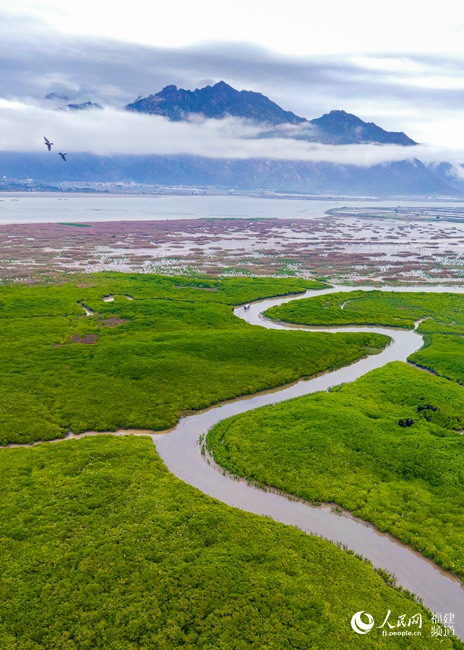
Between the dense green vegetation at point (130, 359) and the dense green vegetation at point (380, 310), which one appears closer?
the dense green vegetation at point (130, 359)

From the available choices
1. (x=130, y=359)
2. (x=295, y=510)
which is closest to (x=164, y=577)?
(x=295, y=510)

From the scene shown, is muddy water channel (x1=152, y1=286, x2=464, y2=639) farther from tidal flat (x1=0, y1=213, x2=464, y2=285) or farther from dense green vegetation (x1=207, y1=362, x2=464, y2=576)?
tidal flat (x1=0, y1=213, x2=464, y2=285)

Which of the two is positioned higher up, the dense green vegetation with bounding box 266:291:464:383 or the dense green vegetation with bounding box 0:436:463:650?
the dense green vegetation with bounding box 266:291:464:383

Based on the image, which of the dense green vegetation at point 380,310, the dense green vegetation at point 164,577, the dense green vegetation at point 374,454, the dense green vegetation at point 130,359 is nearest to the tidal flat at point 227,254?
the dense green vegetation at point 380,310

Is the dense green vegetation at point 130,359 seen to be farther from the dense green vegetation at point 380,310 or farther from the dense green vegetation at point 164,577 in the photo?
the dense green vegetation at point 164,577

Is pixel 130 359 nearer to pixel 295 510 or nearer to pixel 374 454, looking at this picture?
pixel 295 510

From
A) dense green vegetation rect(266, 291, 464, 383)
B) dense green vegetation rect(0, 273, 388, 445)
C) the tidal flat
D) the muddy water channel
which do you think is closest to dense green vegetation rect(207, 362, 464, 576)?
the muddy water channel
